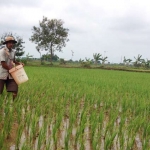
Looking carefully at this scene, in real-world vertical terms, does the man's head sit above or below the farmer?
above

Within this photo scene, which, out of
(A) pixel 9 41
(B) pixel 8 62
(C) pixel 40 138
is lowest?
(C) pixel 40 138

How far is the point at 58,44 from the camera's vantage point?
32031 millimetres

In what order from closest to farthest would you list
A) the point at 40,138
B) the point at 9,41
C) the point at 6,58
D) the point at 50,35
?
the point at 40,138 < the point at 9,41 < the point at 6,58 < the point at 50,35

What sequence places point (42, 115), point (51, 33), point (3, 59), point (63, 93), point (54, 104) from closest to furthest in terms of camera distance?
point (42, 115) → point (3, 59) → point (54, 104) → point (63, 93) → point (51, 33)

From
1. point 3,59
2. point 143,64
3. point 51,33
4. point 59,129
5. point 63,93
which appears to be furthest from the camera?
point 143,64

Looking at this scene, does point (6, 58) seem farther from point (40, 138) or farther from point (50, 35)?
point (50, 35)

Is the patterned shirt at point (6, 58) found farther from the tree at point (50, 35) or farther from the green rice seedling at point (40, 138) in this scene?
the tree at point (50, 35)

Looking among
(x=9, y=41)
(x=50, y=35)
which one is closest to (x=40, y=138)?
(x=9, y=41)

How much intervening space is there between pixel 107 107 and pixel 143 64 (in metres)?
36.6

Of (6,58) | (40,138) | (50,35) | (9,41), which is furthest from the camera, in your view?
(50,35)

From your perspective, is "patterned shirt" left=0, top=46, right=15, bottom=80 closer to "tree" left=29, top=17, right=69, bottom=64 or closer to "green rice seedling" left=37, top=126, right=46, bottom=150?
"green rice seedling" left=37, top=126, right=46, bottom=150

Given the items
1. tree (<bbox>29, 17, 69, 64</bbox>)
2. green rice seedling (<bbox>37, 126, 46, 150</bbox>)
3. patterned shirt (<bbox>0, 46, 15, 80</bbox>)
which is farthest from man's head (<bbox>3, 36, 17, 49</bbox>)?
tree (<bbox>29, 17, 69, 64</bbox>)

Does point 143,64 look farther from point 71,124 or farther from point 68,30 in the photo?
point 71,124

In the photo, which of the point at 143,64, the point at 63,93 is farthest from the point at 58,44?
the point at 63,93
